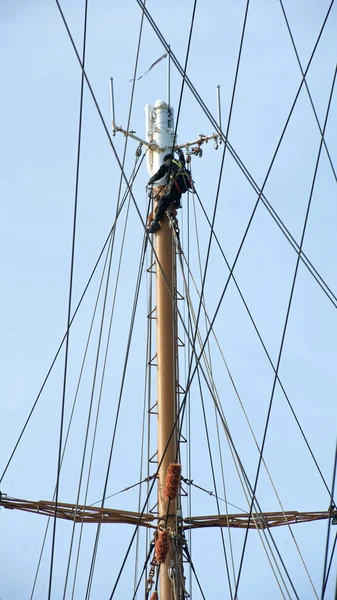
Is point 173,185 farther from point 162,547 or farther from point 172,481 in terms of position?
point 162,547

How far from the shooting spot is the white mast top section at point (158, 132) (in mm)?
21297

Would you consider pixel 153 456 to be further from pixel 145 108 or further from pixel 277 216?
pixel 145 108

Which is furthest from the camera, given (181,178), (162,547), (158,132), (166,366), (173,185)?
(158,132)

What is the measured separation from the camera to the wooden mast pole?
1806 cm

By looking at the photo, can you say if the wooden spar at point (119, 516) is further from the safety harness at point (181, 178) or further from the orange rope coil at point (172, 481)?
the safety harness at point (181, 178)

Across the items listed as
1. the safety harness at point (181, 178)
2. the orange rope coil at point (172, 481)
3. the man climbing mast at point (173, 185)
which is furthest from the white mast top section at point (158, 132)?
the orange rope coil at point (172, 481)

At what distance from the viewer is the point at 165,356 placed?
19.4 m

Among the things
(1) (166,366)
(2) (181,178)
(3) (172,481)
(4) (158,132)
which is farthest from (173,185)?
(3) (172,481)

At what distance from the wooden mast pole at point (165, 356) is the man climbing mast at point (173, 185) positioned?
16 centimetres

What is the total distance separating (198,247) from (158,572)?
253 inches

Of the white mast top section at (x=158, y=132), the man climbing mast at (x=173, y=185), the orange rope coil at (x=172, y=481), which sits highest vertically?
the white mast top section at (x=158, y=132)

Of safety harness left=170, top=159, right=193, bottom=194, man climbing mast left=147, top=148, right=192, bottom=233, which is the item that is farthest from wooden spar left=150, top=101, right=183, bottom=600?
safety harness left=170, top=159, right=193, bottom=194

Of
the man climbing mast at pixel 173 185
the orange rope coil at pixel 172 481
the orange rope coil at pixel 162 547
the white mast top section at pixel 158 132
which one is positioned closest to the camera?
the orange rope coil at pixel 162 547

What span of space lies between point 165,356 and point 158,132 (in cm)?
462
